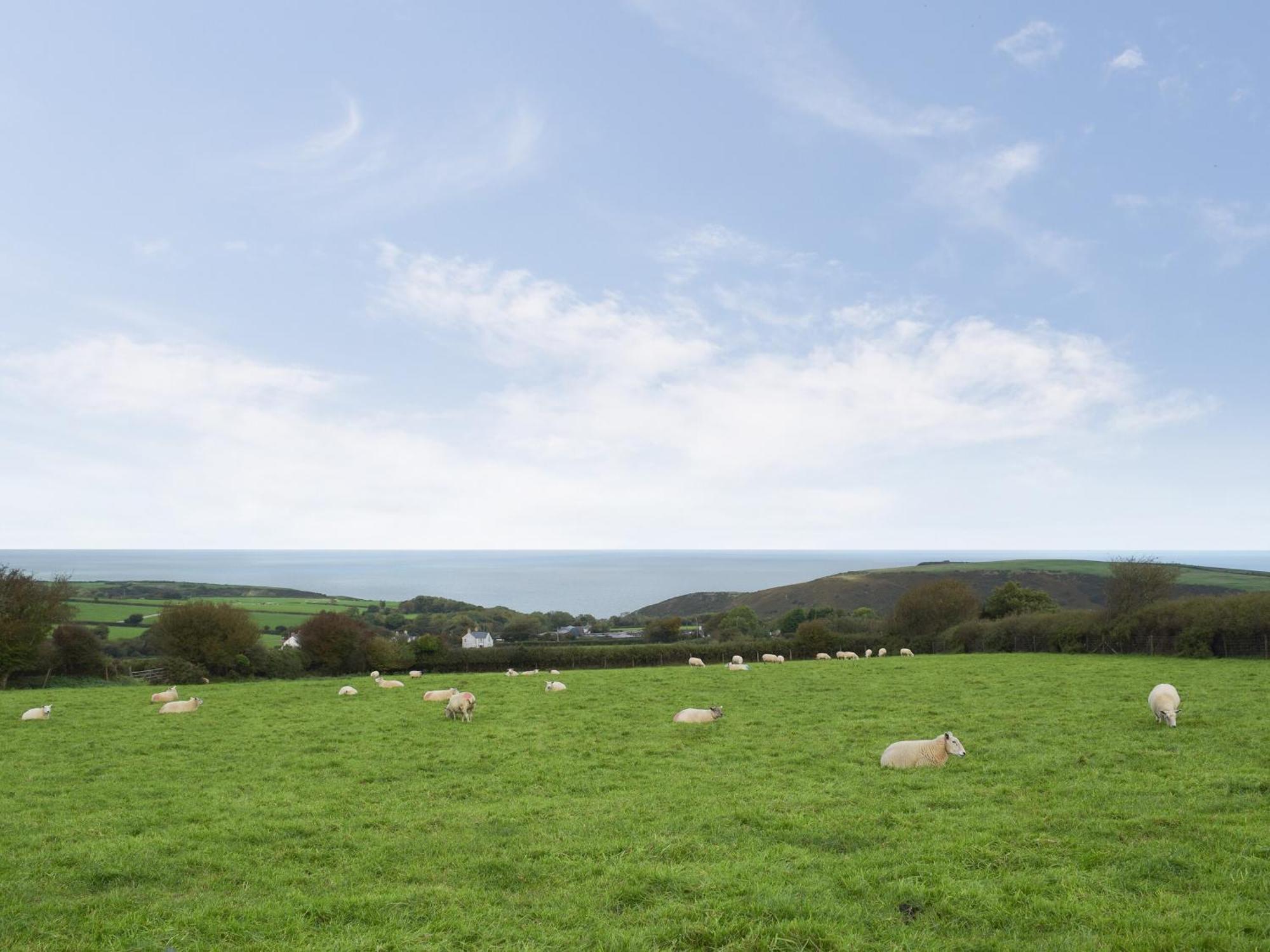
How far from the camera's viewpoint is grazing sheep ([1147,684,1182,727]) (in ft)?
41.4

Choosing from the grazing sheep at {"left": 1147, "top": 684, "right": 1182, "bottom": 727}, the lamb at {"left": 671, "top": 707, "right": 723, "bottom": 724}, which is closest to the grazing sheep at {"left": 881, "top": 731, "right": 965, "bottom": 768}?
the lamb at {"left": 671, "top": 707, "right": 723, "bottom": 724}

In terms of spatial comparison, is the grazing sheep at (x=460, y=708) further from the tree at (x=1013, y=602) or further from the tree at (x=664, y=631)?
the tree at (x=664, y=631)

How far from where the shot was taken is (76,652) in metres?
32.1

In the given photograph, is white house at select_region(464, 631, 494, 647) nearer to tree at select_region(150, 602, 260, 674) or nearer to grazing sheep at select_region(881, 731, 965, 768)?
tree at select_region(150, 602, 260, 674)

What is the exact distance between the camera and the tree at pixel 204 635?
112 feet

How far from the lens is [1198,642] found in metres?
29.9

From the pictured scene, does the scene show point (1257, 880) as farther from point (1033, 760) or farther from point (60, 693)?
point (60, 693)

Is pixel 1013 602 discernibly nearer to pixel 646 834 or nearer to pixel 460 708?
pixel 460 708

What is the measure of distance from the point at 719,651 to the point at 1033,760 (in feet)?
108

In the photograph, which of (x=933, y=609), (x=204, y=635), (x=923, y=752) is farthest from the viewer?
(x=933, y=609)

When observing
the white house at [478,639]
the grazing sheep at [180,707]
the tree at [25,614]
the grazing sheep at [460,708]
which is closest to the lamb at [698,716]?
the grazing sheep at [460,708]

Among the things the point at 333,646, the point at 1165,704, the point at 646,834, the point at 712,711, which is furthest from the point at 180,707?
the point at 333,646

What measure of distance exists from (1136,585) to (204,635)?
1918 inches

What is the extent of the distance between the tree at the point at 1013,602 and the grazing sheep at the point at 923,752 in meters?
40.8
